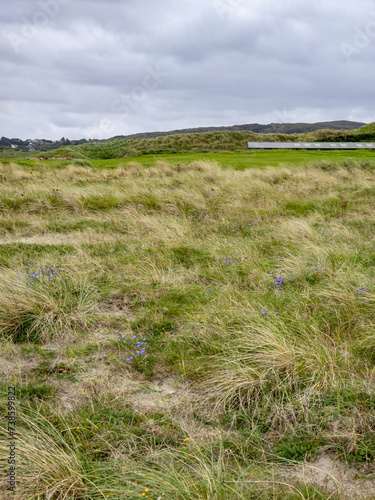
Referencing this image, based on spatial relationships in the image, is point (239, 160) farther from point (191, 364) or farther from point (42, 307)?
point (191, 364)

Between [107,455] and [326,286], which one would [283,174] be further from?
[107,455]

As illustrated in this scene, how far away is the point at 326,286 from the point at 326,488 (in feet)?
9.59

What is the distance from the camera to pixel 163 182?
44.0 feet

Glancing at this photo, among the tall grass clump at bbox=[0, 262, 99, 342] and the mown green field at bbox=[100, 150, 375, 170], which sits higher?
the mown green field at bbox=[100, 150, 375, 170]

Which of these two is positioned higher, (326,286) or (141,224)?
(141,224)

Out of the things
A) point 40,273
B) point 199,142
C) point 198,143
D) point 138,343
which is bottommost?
point 138,343

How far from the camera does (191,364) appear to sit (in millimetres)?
3549

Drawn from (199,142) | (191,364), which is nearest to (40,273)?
(191,364)

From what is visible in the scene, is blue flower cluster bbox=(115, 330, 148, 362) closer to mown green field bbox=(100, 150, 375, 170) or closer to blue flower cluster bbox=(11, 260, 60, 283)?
blue flower cluster bbox=(11, 260, 60, 283)

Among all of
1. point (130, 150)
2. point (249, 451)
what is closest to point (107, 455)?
point (249, 451)

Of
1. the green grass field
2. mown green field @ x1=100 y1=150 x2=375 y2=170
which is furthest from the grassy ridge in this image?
the green grass field

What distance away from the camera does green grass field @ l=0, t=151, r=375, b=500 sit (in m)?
2.36

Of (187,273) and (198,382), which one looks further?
(187,273)

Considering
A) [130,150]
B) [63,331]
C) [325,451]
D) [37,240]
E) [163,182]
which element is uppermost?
[130,150]
